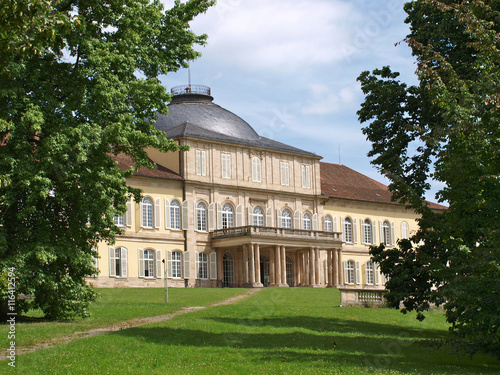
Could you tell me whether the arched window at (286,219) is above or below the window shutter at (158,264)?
above

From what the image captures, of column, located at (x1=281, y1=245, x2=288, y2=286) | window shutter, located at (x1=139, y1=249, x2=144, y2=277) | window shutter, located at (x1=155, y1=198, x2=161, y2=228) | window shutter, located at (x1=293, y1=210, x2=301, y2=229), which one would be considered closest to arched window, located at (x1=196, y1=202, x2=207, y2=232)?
window shutter, located at (x1=155, y1=198, x2=161, y2=228)

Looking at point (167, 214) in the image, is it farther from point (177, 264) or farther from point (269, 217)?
point (269, 217)

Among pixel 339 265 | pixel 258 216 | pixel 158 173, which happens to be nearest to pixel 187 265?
pixel 158 173

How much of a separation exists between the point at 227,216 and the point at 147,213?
664cm

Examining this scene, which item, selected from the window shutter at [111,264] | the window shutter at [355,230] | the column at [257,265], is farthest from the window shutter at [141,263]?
the window shutter at [355,230]

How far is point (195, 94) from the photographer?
190 ft

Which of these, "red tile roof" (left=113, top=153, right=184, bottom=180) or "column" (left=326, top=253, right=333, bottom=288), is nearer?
"red tile roof" (left=113, top=153, right=184, bottom=180)

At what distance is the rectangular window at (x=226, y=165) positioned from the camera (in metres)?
52.9

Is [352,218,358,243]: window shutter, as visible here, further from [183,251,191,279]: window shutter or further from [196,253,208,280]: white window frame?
[183,251,191,279]: window shutter

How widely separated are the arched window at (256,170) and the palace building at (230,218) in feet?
0.27

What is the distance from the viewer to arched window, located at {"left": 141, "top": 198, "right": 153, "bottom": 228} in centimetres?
4912

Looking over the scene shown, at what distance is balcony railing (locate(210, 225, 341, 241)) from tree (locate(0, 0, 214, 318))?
87.3 feet

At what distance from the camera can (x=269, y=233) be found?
168ft

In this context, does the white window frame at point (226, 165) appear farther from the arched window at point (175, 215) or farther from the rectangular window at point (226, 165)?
the arched window at point (175, 215)
